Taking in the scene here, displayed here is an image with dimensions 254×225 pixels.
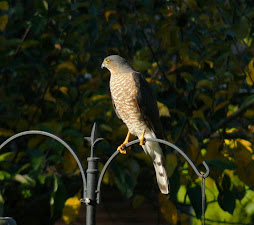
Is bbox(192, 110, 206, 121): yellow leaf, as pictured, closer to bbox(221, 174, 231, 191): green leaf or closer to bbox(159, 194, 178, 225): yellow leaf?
bbox(221, 174, 231, 191): green leaf

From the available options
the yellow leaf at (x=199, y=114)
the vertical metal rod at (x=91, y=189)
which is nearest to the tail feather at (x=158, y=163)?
the yellow leaf at (x=199, y=114)

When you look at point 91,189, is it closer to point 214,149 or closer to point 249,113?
point 214,149

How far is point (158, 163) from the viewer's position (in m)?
3.46

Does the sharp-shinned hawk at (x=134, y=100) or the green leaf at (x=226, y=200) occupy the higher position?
the sharp-shinned hawk at (x=134, y=100)

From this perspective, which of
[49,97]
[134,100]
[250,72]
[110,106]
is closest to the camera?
[250,72]

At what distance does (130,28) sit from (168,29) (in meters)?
1.07

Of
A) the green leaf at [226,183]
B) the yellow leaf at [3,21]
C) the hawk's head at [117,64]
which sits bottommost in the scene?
the green leaf at [226,183]

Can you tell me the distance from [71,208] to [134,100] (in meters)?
0.86

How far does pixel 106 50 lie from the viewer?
4348 mm

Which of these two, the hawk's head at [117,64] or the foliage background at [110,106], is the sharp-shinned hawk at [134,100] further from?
the foliage background at [110,106]

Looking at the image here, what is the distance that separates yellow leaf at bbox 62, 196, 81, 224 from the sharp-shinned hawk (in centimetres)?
57

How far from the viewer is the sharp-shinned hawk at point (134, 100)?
335 centimetres

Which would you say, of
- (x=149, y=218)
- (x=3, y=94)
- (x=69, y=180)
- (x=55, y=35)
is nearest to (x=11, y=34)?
(x=55, y=35)

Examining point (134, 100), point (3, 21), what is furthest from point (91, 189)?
point (3, 21)
